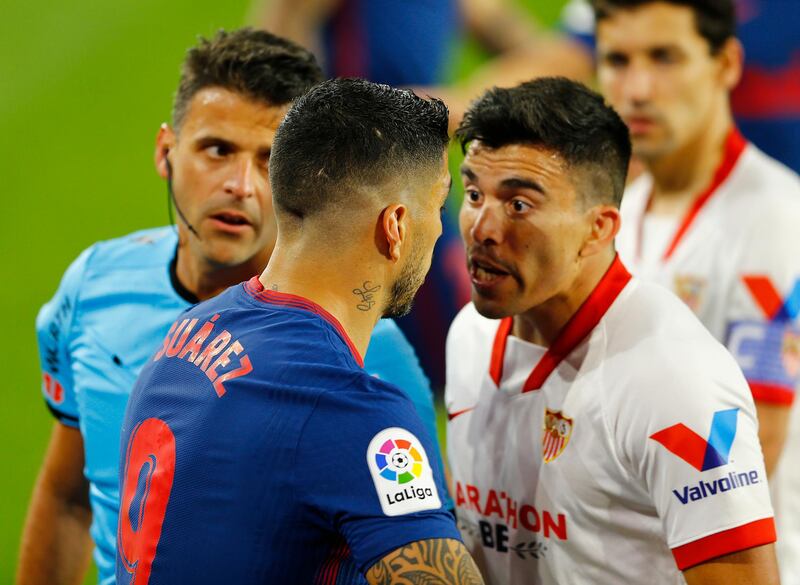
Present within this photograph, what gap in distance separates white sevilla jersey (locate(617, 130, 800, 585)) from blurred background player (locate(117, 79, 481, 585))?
191cm

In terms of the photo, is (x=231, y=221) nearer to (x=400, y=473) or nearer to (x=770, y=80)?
(x=400, y=473)

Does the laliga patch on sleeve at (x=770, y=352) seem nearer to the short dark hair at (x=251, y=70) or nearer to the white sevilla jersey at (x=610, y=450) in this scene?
the white sevilla jersey at (x=610, y=450)

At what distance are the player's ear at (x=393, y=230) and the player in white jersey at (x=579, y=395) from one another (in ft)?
1.94

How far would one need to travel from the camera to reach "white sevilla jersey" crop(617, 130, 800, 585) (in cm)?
404

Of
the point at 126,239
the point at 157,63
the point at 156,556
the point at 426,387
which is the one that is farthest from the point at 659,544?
the point at 157,63

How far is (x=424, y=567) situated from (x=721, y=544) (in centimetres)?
81

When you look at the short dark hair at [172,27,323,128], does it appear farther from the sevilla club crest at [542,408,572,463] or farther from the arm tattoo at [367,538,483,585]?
the arm tattoo at [367,538,483,585]

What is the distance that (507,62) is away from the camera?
7152 mm

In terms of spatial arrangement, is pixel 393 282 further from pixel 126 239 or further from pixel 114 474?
pixel 126 239

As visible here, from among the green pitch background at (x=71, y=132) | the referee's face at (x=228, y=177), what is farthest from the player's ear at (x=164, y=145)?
the green pitch background at (x=71, y=132)

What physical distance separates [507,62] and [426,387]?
4.50 m

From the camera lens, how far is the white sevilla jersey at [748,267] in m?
4.04

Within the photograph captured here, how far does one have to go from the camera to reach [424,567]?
208 cm

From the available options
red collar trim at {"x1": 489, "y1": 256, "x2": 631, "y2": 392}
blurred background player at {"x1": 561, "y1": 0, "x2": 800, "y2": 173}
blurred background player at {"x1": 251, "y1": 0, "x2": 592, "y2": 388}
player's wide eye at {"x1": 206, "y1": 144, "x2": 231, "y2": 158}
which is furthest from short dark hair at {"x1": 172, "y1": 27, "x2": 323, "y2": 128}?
blurred background player at {"x1": 561, "y1": 0, "x2": 800, "y2": 173}
